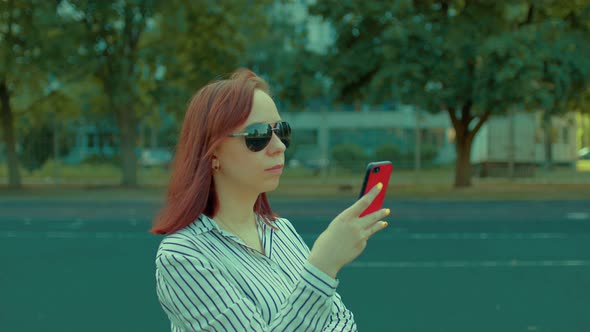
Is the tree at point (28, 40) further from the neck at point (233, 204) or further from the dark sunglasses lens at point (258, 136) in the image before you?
the dark sunglasses lens at point (258, 136)

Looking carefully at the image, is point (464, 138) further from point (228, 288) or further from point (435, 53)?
point (228, 288)

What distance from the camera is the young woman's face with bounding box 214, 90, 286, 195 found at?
188 centimetres

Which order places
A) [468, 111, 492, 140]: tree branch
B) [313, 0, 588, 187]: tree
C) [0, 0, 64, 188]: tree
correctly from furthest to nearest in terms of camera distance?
[468, 111, 492, 140]: tree branch
[0, 0, 64, 188]: tree
[313, 0, 588, 187]: tree

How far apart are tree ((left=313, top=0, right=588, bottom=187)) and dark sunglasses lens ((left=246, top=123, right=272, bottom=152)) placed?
1687cm

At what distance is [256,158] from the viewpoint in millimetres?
1882

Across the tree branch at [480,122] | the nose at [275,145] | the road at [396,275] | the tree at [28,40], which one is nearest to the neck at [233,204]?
the nose at [275,145]

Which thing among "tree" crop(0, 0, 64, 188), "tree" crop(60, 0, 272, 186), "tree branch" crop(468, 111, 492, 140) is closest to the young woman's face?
"tree" crop(0, 0, 64, 188)

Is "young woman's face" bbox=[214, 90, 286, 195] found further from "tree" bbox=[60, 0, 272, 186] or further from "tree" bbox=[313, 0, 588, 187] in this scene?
"tree" bbox=[60, 0, 272, 186]

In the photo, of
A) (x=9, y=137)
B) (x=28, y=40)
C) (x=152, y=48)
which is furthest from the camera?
(x=9, y=137)

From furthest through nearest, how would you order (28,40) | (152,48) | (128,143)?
(128,143)
(152,48)
(28,40)

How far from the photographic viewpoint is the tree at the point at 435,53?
18.5 m

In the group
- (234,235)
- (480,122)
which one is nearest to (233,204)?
(234,235)

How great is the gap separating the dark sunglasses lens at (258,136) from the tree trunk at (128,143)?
22361 mm

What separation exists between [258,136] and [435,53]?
58.4 feet
